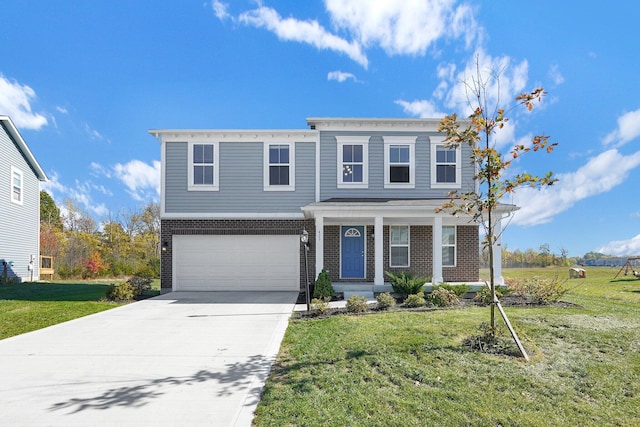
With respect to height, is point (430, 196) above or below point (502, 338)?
above

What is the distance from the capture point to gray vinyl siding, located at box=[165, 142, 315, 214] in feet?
44.2

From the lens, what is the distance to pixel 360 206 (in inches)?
442

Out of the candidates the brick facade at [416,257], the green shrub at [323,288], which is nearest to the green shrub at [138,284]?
the green shrub at [323,288]

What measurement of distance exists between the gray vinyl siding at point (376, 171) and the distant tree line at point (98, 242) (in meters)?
12.1

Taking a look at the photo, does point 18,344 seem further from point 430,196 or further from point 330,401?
point 430,196

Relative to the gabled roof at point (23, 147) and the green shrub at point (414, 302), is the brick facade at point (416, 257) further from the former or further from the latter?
the gabled roof at point (23, 147)

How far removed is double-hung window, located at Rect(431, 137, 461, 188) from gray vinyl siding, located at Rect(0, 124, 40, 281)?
18.3 metres

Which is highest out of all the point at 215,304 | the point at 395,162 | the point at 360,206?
the point at 395,162

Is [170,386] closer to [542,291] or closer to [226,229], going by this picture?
[542,291]

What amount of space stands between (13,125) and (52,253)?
360 inches

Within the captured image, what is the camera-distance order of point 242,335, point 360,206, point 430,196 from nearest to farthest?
point 242,335
point 360,206
point 430,196

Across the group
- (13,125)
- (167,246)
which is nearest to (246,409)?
(167,246)

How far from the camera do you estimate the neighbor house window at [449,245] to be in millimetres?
13281

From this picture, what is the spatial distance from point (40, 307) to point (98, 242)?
53.9 feet
